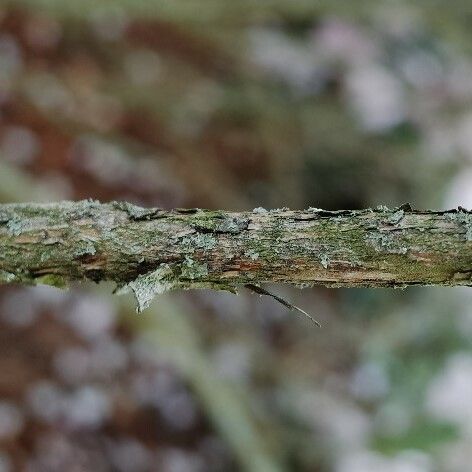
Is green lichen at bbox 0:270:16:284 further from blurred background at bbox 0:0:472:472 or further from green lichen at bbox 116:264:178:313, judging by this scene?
blurred background at bbox 0:0:472:472

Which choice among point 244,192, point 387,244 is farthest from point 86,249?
point 244,192

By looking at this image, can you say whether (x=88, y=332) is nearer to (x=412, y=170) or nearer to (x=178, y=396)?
(x=178, y=396)

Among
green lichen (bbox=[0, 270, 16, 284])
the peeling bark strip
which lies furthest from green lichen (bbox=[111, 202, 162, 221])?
green lichen (bbox=[0, 270, 16, 284])

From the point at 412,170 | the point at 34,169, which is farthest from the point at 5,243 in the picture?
the point at 412,170

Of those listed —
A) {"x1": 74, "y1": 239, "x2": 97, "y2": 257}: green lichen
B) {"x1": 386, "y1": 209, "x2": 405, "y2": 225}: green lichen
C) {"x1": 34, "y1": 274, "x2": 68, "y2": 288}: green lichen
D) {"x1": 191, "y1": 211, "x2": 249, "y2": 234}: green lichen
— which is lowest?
{"x1": 34, "y1": 274, "x2": 68, "y2": 288}: green lichen

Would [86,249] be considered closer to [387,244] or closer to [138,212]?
[138,212]

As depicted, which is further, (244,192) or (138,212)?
(244,192)
